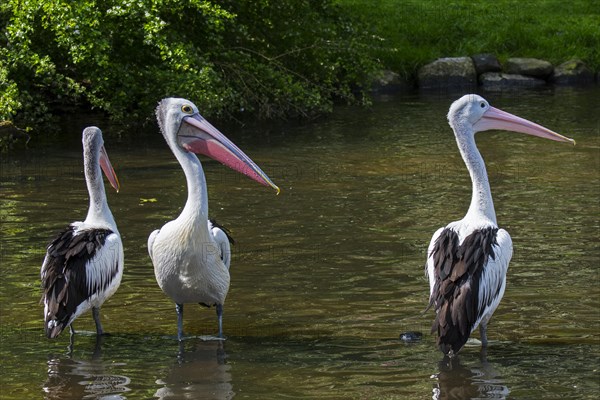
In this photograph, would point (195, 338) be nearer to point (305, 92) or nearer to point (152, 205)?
point (152, 205)

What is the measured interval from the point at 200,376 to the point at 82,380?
653 mm

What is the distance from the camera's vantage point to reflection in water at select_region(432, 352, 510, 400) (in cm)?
579

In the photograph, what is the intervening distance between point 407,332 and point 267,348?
876 millimetres

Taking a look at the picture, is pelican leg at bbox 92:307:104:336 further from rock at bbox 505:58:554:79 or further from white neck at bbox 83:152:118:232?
rock at bbox 505:58:554:79

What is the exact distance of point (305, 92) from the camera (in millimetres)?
14805

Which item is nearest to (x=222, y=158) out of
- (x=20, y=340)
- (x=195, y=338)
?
(x=195, y=338)

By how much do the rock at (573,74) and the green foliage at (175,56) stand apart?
482cm

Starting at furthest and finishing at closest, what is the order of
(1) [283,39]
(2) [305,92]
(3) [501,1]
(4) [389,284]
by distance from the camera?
(3) [501,1]
(1) [283,39]
(2) [305,92]
(4) [389,284]

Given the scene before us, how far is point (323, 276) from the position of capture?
326 inches

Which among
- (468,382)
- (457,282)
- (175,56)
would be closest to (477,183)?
(457,282)

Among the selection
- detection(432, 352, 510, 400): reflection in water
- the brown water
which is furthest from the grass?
detection(432, 352, 510, 400): reflection in water

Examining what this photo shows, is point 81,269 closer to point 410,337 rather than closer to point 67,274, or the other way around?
point 67,274

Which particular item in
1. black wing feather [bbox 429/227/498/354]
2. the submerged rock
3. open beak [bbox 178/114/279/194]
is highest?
open beak [bbox 178/114/279/194]

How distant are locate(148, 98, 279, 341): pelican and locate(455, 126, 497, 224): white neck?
49.9 inches
